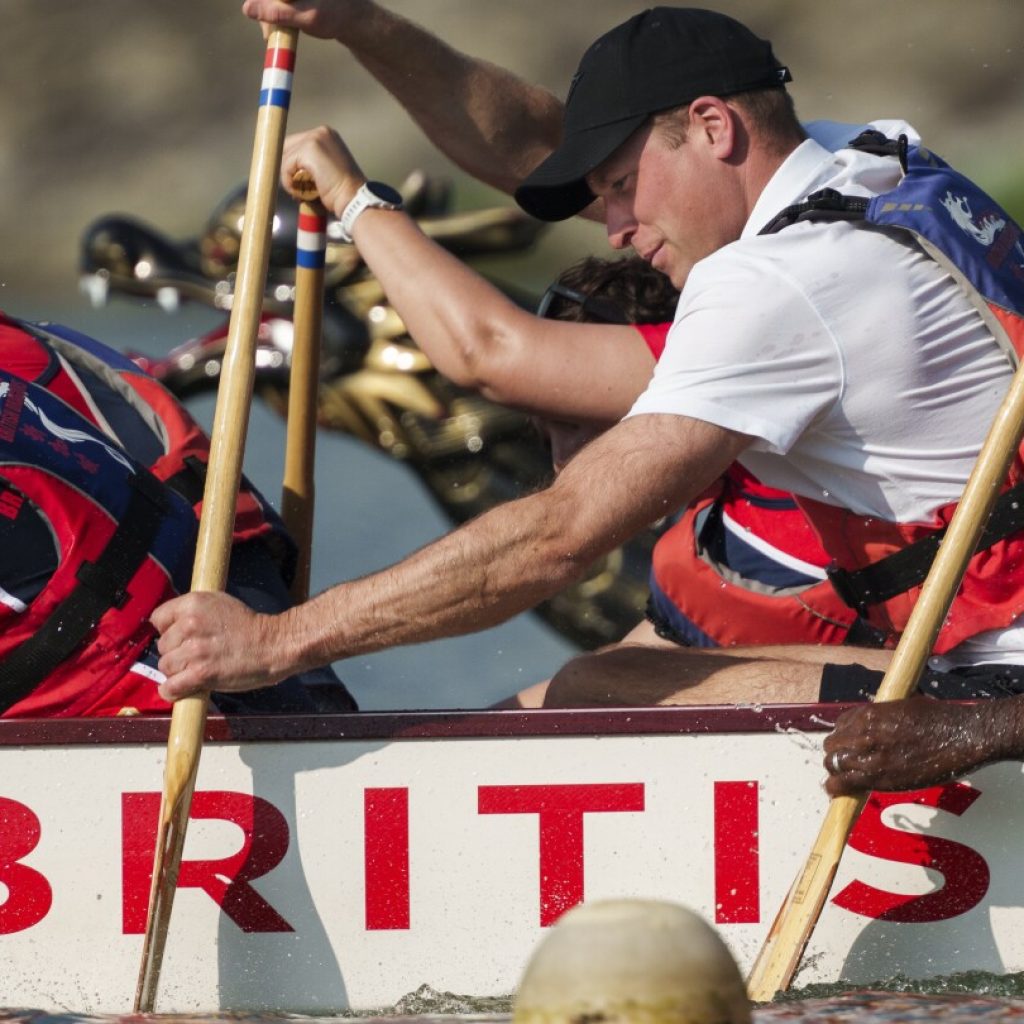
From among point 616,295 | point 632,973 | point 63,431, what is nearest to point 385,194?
point 616,295

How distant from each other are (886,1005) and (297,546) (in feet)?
4.71

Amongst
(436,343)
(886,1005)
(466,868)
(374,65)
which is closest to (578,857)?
(466,868)

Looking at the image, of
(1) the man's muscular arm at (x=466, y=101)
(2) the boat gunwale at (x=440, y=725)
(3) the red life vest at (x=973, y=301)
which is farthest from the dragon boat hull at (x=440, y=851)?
(1) the man's muscular arm at (x=466, y=101)

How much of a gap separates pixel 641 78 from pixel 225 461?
2.93ft

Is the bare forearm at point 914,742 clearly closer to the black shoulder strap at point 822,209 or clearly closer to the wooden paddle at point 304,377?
the black shoulder strap at point 822,209

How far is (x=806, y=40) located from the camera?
19.0 feet

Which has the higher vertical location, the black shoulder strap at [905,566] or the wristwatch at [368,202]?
the wristwatch at [368,202]

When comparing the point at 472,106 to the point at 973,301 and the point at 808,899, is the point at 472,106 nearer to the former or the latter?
the point at 973,301

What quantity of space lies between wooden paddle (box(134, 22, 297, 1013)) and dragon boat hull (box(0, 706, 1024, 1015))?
0.07m

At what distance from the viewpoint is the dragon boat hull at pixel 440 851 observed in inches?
98.2

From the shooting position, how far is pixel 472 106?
3635 mm

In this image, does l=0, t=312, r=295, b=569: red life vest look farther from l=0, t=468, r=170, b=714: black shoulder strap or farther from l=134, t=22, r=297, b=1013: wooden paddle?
l=0, t=468, r=170, b=714: black shoulder strap

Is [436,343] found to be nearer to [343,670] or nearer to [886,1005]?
[886,1005]

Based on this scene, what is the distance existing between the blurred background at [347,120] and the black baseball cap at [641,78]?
262 centimetres
